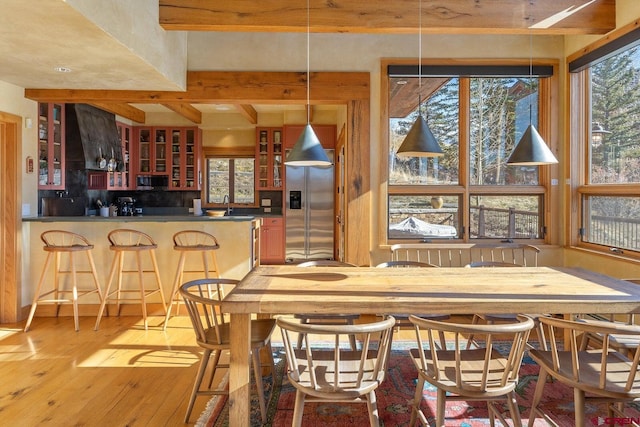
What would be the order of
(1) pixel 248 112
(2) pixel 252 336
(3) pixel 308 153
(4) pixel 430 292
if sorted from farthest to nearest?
1. (1) pixel 248 112
2. (3) pixel 308 153
3. (2) pixel 252 336
4. (4) pixel 430 292

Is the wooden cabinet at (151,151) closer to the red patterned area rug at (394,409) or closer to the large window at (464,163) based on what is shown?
the large window at (464,163)

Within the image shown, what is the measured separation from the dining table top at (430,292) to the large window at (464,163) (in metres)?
1.60

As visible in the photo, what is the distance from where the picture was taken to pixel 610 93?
12.9ft

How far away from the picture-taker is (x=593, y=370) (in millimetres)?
2115

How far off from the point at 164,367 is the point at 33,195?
2.67 metres

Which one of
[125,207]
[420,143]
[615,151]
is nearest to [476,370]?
[420,143]

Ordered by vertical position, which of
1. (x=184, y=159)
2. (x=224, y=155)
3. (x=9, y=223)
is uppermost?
(x=224, y=155)

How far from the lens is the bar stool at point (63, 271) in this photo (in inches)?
165

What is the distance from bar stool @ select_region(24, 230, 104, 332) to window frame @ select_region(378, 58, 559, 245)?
2878 millimetres

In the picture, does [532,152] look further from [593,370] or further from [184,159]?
[184,159]

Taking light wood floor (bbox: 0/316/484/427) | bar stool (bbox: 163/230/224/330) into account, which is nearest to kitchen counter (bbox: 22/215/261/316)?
bar stool (bbox: 163/230/224/330)

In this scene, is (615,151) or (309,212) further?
(309,212)

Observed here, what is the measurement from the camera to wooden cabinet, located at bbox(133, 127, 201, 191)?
8.12 metres

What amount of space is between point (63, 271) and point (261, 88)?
2.67 metres
